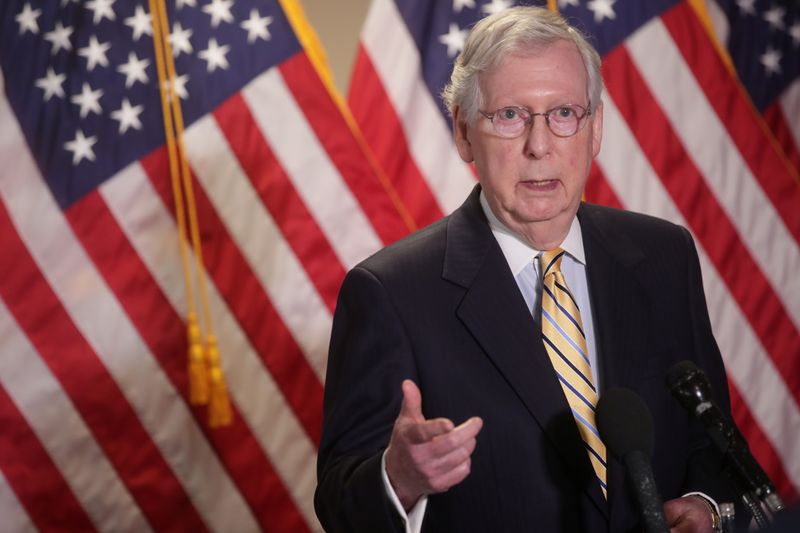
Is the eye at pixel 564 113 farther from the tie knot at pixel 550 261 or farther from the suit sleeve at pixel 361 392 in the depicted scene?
the suit sleeve at pixel 361 392

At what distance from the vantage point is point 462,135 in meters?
1.61

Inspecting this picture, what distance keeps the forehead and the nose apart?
4 centimetres

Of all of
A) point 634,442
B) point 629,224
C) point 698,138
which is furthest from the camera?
point 698,138

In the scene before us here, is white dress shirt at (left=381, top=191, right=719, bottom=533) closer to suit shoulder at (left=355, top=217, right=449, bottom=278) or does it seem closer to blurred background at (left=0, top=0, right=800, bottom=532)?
Result: suit shoulder at (left=355, top=217, right=449, bottom=278)

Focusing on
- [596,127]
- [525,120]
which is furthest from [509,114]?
[596,127]

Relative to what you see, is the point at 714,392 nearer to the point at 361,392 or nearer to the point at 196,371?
the point at 361,392

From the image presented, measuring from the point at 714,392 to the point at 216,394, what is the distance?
1.34m

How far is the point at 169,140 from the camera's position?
2.59 m

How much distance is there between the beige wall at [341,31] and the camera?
2.90 meters

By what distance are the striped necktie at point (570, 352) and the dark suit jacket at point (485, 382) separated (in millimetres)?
29

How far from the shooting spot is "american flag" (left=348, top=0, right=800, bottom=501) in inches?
107

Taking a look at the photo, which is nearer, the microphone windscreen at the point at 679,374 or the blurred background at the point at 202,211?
the microphone windscreen at the point at 679,374

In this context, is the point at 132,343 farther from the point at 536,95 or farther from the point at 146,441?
the point at 536,95

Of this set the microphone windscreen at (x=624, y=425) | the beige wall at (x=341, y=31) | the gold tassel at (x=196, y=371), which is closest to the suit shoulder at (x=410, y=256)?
the microphone windscreen at (x=624, y=425)
